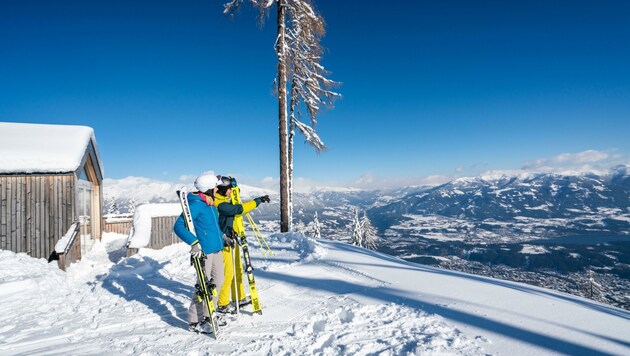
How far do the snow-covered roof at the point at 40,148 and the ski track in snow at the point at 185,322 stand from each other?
377cm

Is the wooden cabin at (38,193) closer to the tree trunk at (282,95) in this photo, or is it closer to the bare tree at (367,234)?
the tree trunk at (282,95)

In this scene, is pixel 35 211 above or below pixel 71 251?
above

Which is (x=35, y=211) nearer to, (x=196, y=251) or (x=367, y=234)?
(x=196, y=251)

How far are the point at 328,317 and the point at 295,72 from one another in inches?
502

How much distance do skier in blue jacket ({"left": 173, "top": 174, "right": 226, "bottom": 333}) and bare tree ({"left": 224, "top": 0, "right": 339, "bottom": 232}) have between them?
26.8 ft

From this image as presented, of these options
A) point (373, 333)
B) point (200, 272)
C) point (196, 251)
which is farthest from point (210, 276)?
point (373, 333)

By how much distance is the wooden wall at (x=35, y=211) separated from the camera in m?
9.65

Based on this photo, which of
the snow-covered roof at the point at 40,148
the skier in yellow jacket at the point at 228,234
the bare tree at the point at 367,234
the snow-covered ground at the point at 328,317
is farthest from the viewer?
the bare tree at the point at 367,234

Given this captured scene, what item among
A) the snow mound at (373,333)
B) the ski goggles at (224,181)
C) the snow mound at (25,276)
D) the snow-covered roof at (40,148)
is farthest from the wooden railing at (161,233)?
the snow mound at (373,333)

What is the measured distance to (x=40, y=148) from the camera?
10.4 meters

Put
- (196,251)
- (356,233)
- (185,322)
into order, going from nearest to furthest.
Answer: (196,251), (185,322), (356,233)

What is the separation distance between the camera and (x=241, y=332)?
4.17 metres

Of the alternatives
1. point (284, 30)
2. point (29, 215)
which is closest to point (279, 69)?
point (284, 30)

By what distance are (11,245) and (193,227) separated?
32.5 feet
